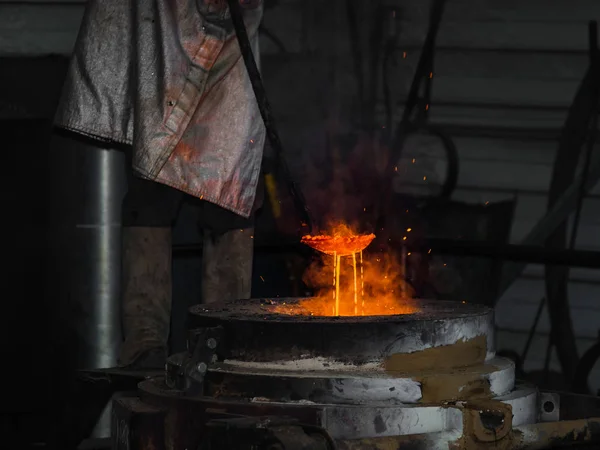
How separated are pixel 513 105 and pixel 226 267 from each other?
4.42 ft

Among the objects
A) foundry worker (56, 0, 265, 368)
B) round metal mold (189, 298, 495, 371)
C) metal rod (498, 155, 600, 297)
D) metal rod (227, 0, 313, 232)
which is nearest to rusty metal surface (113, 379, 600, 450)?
round metal mold (189, 298, 495, 371)

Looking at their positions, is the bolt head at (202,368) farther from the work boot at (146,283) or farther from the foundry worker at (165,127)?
the work boot at (146,283)

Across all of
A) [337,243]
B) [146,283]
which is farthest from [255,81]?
[146,283]

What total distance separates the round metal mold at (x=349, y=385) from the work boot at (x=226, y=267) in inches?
51.6

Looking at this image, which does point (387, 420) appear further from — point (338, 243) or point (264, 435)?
point (338, 243)

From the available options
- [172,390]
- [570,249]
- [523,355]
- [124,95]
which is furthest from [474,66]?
[172,390]

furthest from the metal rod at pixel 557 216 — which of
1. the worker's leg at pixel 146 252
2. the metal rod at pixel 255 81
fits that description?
the worker's leg at pixel 146 252

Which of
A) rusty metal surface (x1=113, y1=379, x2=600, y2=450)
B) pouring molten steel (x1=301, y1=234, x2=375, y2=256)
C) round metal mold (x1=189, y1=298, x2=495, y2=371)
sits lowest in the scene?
rusty metal surface (x1=113, y1=379, x2=600, y2=450)

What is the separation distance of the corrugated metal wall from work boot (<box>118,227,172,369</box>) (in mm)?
1293

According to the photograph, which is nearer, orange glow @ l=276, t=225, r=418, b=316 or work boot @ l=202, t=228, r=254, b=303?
orange glow @ l=276, t=225, r=418, b=316

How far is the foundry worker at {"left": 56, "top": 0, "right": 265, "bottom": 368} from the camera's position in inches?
163

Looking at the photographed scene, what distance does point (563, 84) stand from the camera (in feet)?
15.5

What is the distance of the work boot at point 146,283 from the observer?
4.34 meters

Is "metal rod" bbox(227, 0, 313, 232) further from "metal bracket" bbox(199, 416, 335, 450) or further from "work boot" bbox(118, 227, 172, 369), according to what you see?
"metal bracket" bbox(199, 416, 335, 450)
